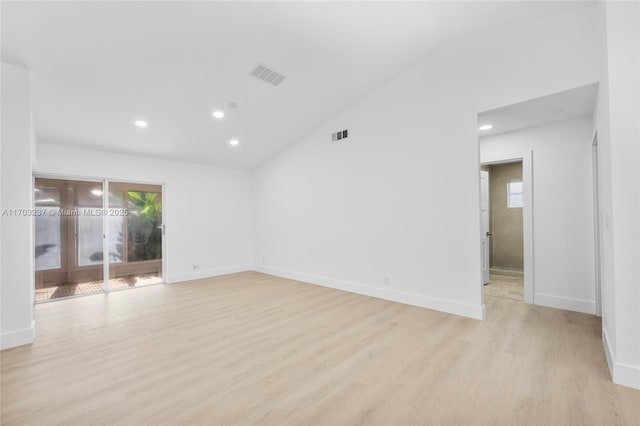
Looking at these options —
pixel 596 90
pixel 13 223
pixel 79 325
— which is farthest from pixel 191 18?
pixel 596 90

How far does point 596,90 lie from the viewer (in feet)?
10.00

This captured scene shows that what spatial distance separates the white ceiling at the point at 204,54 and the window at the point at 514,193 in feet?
14.6

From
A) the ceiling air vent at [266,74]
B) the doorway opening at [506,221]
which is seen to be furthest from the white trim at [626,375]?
the ceiling air vent at [266,74]

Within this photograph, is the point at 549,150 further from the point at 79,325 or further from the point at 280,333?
the point at 79,325

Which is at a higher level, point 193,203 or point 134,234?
point 193,203

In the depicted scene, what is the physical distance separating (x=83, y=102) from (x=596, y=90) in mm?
6235

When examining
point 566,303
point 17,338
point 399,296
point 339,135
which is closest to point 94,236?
point 17,338

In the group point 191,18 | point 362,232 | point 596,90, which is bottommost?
point 362,232

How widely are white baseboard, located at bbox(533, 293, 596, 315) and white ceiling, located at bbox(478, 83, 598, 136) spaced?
2506 millimetres

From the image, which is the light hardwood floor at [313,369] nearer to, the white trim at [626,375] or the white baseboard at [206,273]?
the white trim at [626,375]

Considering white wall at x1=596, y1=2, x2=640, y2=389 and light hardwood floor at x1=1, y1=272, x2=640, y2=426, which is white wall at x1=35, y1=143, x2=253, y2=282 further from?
white wall at x1=596, y1=2, x2=640, y2=389

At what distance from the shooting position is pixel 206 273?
662 centimetres

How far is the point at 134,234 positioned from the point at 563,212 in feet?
24.5

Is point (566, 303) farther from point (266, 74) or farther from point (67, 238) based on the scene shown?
point (67, 238)
